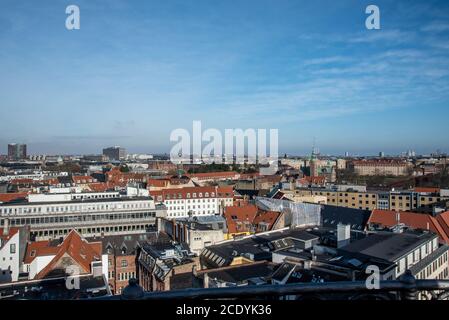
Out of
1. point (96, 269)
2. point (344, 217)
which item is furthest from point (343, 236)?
point (96, 269)

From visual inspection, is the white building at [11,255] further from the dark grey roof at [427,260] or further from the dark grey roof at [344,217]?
the dark grey roof at [344,217]

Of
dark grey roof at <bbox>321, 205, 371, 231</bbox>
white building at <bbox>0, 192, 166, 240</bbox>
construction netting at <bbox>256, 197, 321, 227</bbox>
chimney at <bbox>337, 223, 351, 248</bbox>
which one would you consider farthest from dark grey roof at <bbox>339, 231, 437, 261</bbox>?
white building at <bbox>0, 192, 166, 240</bbox>

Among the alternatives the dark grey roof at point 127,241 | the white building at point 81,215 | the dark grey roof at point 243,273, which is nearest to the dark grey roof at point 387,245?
the dark grey roof at point 243,273

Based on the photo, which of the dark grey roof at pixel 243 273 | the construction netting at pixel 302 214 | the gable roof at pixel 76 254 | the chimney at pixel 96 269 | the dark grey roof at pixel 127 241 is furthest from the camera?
the construction netting at pixel 302 214

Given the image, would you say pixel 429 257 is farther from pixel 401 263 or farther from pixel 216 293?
pixel 216 293
